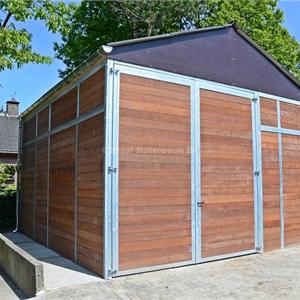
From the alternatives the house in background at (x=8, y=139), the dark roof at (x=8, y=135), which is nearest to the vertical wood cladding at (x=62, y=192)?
the house in background at (x=8, y=139)

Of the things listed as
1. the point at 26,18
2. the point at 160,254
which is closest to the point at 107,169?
the point at 160,254

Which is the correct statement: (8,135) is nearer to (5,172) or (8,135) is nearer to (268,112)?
(5,172)

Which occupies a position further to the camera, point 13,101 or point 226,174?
point 13,101

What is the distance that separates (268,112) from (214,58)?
1770 mm

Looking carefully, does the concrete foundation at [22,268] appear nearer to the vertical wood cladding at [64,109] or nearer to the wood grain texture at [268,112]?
the vertical wood cladding at [64,109]

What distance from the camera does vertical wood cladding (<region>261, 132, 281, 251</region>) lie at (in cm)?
769

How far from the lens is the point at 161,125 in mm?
6344

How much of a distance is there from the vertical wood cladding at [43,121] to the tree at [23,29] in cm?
127

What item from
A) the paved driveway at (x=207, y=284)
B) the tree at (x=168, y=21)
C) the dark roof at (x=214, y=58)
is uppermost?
the tree at (x=168, y=21)

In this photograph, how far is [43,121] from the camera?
920 cm

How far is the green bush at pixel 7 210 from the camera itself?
1234 cm

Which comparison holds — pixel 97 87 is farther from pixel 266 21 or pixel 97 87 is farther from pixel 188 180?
pixel 266 21

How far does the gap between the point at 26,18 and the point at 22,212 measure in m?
5.49

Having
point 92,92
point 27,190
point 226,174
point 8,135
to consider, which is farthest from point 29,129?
point 8,135
